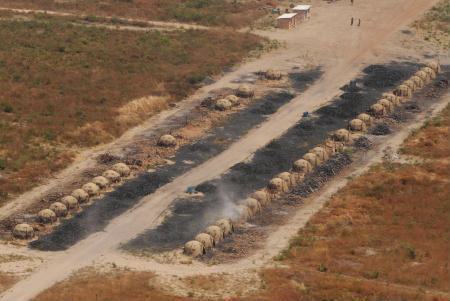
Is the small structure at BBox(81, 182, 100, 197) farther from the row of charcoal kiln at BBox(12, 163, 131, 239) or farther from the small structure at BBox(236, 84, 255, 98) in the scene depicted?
the small structure at BBox(236, 84, 255, 98)

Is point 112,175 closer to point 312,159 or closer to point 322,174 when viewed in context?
point 312,159

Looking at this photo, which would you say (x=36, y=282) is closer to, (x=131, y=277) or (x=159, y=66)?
(x=131, y=277)

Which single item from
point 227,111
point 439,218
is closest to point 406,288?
point 439,218

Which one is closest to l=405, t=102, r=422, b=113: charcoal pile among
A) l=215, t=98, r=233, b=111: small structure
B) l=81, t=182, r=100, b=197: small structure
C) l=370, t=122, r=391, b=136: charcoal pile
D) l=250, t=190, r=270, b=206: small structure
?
l=370, t=122, r=391, b=136: charcoal pile

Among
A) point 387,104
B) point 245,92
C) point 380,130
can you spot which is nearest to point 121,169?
point 245,92

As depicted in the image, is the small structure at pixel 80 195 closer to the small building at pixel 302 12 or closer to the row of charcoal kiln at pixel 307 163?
the row of charcoal kiln at pixel 307 163

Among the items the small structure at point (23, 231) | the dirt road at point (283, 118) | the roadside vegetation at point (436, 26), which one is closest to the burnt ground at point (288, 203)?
the dirt road at point (283, 118)
